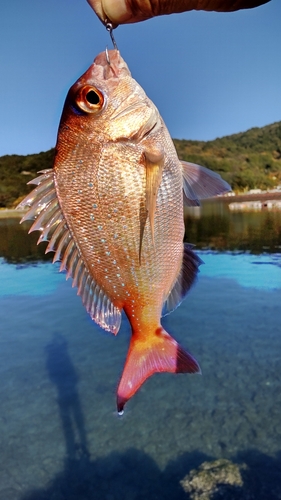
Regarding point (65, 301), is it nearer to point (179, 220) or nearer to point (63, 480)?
point (63, 480)

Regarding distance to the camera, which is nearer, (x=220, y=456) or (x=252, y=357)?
(x=220, y=456)

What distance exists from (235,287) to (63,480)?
11.6m

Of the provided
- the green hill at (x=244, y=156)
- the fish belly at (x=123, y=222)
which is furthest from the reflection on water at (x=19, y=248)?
the fish belly at (x=123, y=222)

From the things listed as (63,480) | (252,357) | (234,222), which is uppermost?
(234,222)

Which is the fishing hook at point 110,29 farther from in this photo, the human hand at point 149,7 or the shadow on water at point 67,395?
the shadow on water at point 67,395

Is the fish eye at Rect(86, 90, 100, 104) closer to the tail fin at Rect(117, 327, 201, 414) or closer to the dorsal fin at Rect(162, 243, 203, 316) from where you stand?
the dorsal fin at Rect(162, 243, 203, 316)

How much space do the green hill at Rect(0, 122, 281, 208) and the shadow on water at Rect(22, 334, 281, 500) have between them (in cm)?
3265

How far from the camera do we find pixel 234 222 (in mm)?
40094

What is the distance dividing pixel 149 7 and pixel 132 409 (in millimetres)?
8155

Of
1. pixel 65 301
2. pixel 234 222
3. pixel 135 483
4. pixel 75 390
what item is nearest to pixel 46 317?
pixel 65 301

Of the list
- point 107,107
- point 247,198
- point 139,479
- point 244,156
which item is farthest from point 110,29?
point 244,156

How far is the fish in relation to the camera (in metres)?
1.74

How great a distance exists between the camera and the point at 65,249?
6.22 feet

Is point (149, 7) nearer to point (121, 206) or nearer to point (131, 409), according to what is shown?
point (121, 206)
